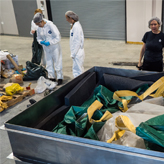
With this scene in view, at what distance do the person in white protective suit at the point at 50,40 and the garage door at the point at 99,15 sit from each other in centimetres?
468

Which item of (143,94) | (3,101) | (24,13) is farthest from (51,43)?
(24,13)

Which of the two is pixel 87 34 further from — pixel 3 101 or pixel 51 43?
pixel 3 101

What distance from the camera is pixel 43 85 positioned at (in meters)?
4.88

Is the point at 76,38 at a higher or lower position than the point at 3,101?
higher

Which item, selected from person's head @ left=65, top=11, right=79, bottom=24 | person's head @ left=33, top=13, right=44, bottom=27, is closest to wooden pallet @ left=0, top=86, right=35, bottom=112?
person's head @ left=33, top=13, right=44, bottom=27

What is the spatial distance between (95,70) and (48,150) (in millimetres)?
1377

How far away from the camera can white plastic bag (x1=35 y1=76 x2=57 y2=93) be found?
4789 millimetres

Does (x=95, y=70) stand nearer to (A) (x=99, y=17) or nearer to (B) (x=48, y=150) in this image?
(B) (x=48, y=150)

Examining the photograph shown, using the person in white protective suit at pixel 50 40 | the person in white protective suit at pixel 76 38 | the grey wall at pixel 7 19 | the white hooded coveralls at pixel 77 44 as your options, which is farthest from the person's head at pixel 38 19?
the grey wall at pixel 7 19

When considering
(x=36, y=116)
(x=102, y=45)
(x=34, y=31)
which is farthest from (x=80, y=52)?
(x=102, y=45)

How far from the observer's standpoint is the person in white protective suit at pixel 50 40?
15.7ft

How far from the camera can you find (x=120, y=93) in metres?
2.03

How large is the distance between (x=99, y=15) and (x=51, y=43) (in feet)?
17.0

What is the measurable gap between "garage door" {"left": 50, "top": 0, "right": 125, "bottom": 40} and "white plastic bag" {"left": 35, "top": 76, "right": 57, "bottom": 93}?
16.8 feet
